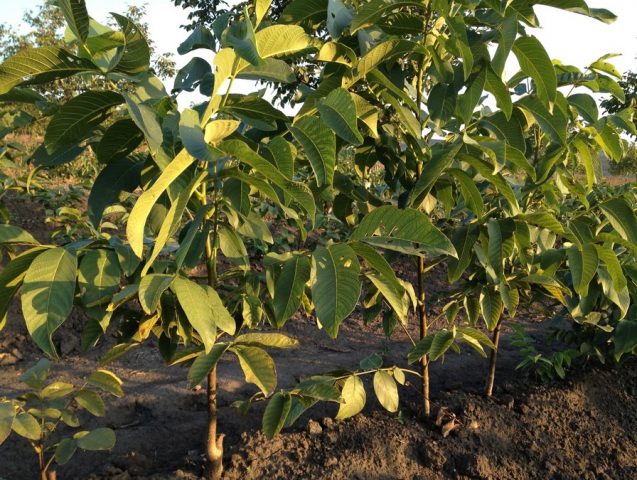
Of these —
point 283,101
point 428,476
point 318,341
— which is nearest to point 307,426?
point 428,476

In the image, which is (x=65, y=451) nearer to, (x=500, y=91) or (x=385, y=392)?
(x=385, y=392)

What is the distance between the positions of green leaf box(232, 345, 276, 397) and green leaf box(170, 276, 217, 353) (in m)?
0.26

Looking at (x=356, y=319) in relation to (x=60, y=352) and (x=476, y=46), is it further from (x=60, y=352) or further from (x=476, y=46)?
(x=476, y=46)

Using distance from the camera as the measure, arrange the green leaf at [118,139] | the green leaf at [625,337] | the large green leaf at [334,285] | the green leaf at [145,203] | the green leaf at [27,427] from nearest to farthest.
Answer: the green leaf at [145,203]
the large green leaf at [334,285]
the green leaf at [118,139]
the green leaf at [27,427]
the green leaf at [625,337]

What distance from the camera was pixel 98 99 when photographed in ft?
A: 4.27

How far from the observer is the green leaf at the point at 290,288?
144 cm

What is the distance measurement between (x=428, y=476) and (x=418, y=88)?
144 cm

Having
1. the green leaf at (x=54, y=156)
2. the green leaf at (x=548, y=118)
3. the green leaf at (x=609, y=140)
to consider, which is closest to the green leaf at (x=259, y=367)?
the green leaf at (x=54, y=156)

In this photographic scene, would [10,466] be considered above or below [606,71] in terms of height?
below

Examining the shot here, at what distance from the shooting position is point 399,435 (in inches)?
91.1

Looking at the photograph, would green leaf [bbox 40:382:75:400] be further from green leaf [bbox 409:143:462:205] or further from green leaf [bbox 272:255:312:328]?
green leaf [bbox 409:143:462:205]

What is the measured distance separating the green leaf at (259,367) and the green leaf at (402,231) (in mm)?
411

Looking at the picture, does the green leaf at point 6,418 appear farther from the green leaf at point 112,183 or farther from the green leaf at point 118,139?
the green leaf at point 118,139

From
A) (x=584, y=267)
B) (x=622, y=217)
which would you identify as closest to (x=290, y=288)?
(x=584, y=267)
